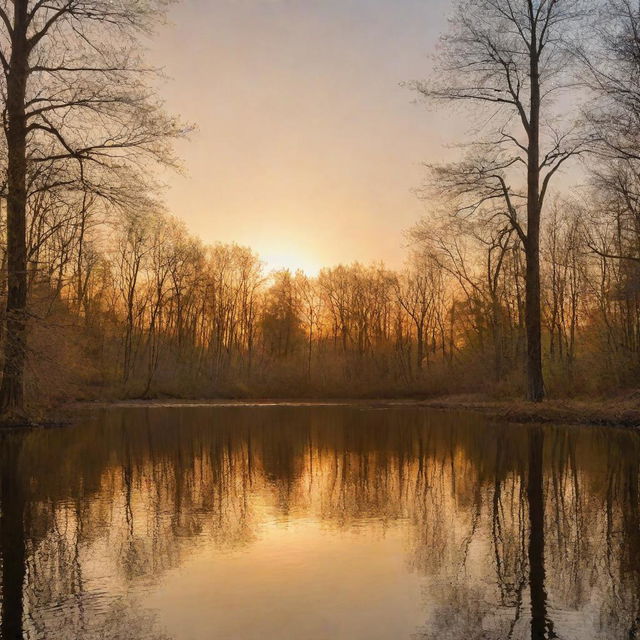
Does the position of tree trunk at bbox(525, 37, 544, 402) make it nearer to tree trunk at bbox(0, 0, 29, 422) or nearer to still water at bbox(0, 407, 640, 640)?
still water at bbox(0, 407, 640, 640)

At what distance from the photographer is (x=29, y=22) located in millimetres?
16859

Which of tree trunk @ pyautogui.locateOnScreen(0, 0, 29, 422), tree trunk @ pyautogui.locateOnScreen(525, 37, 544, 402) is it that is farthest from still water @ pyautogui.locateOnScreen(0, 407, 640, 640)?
tree trunk @ pyautogui.locateOnScreen(525, 37, 544, 402)

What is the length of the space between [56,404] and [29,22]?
40.3ft

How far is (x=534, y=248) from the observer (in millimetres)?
21797

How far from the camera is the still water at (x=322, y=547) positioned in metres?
4.25

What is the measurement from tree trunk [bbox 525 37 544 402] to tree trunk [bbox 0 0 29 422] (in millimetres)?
15273

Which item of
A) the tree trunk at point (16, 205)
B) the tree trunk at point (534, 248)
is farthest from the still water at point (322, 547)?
the tree trunk at point (534, 248)

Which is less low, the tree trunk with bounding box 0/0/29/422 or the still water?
the tree trunk with bounding box 0/0/29/422

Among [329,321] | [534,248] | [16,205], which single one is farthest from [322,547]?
[329,321]

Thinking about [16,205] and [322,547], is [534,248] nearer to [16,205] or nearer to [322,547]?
[16,205]

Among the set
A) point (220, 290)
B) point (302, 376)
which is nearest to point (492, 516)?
point (302, 376)

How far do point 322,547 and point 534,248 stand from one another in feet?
58.4

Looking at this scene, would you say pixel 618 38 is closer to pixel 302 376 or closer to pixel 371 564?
pixel 371 564

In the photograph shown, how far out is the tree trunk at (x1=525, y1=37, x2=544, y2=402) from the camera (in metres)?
21.5
